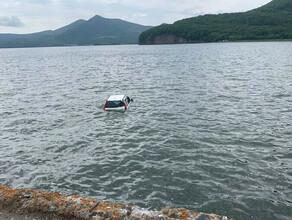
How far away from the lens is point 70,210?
302 inches

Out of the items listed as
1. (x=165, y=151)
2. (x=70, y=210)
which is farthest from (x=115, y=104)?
(x=70, y=210)

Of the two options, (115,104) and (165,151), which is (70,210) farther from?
(115,104)

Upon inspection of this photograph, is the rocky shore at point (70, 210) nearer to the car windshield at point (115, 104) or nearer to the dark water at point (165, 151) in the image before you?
the dark water at point (165, 151)

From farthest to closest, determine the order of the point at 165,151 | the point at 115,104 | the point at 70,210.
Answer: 1. the point at 115,104
2. the point at 165,151
3. the point at 70,210

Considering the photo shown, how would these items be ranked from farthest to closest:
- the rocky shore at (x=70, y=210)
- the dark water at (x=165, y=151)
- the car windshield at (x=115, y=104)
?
1. the car windshield at (x=115, y=104)
2. the dark water at (x=165, y=151)
3. the rocky shore at (x=70, y=210)

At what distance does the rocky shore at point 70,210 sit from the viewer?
731 centimetres

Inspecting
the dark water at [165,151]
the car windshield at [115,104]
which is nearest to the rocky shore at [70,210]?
the dark water at [165,151]

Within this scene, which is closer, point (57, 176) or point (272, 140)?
point (57, 176)

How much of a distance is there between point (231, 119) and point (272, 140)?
5.22 metres

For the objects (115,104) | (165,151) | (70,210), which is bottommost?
(165,151)

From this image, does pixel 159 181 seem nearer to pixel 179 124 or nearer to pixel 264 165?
pixel 264 165

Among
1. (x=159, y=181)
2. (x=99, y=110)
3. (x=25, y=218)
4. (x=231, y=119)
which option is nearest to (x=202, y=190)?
(x=159, y=181)

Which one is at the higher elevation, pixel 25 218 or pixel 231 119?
pixel 25 218

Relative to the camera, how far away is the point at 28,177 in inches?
557
